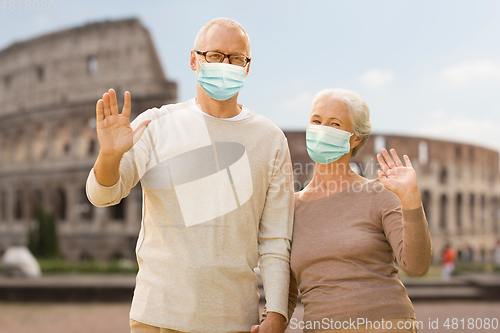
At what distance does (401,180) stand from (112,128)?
125cm

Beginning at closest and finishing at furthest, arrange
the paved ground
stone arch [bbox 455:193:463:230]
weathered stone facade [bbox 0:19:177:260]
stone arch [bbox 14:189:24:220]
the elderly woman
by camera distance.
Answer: the elderly woman → the paved ground → weathered stone facade [bbox 0:19:177:260] → stone arch [bbox 14:189:24:220] → stone arch [bbox 455:193:463:230]

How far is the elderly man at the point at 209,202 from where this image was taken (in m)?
2.01

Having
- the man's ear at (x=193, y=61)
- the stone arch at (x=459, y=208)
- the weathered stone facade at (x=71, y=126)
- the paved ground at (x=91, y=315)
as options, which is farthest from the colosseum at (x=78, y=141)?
the man's ear at (x=193, y=61)

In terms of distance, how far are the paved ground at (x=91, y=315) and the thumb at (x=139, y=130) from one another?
6.83 m

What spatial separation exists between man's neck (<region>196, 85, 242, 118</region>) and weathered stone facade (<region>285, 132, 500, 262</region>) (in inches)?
906

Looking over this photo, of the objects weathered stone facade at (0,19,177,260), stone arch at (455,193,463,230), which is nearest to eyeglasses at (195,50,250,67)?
weathered stone facade at (0,19,177,260)

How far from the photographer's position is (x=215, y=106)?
221cm

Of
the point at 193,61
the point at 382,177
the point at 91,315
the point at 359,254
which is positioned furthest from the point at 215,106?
the point at 91,315

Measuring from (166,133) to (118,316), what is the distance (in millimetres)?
7930

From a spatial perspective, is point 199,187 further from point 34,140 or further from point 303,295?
point 34,140

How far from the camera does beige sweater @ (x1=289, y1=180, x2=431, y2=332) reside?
6.38ft

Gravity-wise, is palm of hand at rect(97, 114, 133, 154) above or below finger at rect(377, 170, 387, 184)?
above

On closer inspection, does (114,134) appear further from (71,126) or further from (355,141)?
(71,126)

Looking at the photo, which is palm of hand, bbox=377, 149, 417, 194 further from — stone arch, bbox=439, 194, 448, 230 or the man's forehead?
stone arch, bbox=439, 194, 448, 230
